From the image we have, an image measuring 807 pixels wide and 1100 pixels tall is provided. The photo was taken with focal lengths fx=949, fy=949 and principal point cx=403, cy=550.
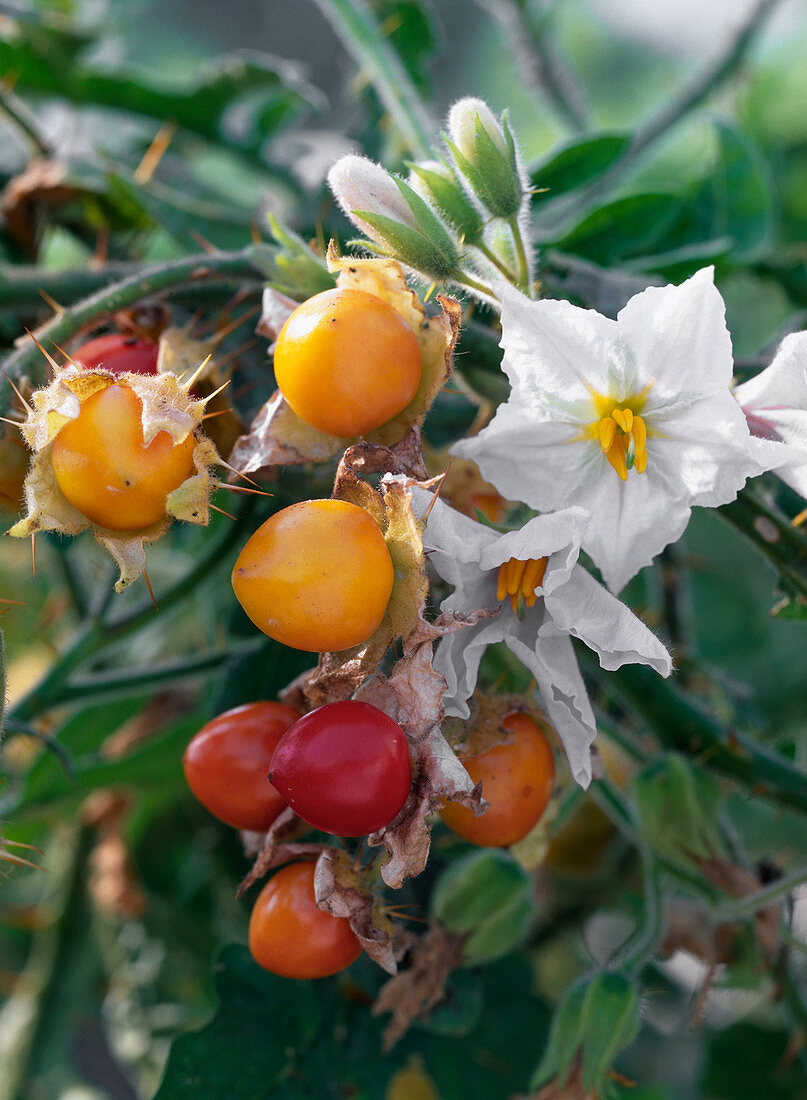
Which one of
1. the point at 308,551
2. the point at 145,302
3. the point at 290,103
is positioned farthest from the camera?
the point at 290,103

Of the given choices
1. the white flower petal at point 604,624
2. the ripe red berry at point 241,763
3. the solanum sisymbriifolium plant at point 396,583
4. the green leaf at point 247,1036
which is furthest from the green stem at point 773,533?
the green leaf at point 247,1036

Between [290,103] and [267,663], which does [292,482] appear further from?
[290,103]

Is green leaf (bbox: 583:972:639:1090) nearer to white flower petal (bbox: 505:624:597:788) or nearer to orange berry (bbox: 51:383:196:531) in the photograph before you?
white flower petal (bbox: 505:624:597:788)

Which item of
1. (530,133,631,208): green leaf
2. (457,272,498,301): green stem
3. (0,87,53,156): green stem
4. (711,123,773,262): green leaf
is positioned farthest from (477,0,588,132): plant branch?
(457,272,498,301): green stem

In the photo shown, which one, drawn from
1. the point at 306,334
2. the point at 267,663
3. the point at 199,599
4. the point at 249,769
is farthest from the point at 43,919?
the point at 306,334

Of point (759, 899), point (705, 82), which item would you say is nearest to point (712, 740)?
point (759, 899)
